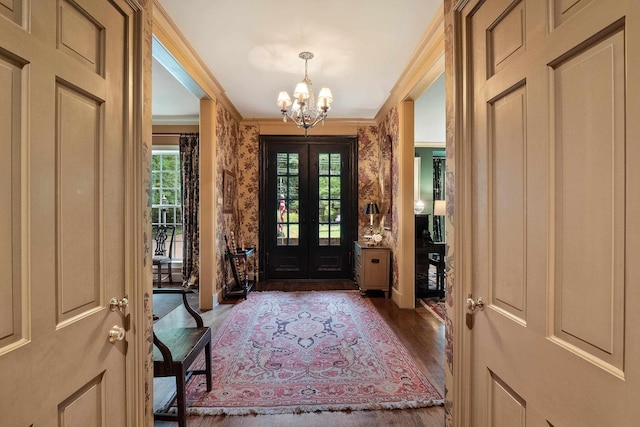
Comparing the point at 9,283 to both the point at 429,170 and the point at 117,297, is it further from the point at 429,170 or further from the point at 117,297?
the point at 429,170

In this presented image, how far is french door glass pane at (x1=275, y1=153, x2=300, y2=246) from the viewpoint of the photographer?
218 inches

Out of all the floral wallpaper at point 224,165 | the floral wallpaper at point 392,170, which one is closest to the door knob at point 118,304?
the floral wallpaper at point 224,165

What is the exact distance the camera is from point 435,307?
4129 mm

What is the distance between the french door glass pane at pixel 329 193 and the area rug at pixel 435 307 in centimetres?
190

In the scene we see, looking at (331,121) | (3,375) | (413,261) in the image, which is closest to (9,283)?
(3,375)

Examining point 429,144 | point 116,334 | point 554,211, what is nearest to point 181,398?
point 116,334

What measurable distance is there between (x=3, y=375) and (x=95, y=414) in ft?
1.40

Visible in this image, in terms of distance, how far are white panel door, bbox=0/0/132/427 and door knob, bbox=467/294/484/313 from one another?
1.34m

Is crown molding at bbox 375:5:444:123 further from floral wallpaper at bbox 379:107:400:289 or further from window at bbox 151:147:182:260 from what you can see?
window at bbox 151:147:182:260

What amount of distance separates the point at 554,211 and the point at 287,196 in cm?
483

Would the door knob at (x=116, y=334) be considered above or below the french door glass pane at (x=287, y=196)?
below

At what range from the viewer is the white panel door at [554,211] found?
68 centimetres

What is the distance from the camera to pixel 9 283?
774mm

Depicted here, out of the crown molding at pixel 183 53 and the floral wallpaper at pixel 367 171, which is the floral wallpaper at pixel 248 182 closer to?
the crown molding at pixel 183 53
